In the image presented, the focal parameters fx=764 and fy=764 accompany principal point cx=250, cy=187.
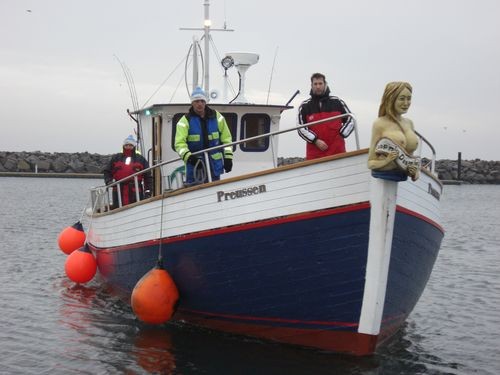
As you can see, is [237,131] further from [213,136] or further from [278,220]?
[278,220]

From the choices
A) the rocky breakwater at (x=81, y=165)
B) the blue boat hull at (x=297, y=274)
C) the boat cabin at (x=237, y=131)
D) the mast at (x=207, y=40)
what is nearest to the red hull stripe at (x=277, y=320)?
the blue boat hull at (x=297, y=274)

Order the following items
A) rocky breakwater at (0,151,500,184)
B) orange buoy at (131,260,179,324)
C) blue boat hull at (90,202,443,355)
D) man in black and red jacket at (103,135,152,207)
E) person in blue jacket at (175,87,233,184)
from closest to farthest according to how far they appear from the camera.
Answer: blue boat hull at (90,202,443,355), orange buoy at (131,260,179,324), person in blue jacket at (175,87,233,184), man in black and red jacket at (103,135,152,207), rocky breakwater at (0,151,500,184)

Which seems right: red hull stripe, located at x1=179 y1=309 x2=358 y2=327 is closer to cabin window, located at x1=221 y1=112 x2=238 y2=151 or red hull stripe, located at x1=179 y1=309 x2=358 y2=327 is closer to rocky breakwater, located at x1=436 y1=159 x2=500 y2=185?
cabin window, located at x1=221 y1=112 x2=238 y2=151

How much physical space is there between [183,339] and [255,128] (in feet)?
11.5

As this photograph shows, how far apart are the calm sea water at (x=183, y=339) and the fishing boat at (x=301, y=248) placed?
0.27 meters

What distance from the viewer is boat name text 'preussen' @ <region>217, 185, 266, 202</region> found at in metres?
7.90

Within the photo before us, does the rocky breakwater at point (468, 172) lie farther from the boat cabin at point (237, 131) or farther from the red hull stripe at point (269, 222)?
the red hull stripe at point (269, 222)

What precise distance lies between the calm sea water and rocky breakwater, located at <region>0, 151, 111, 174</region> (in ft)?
153

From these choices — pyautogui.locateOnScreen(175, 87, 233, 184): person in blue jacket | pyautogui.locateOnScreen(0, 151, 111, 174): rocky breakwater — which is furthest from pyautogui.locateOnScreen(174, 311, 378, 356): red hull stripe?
pyautogui.locateOnScreen(0, 151, 111, 174): rocky breakwater

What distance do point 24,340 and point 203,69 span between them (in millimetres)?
5366

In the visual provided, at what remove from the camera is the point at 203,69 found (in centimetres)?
1262

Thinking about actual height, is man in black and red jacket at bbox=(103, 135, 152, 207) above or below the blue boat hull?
above

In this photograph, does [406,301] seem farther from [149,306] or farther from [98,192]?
[98,192]

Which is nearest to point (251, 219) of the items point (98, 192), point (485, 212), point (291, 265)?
point (291, 265)
